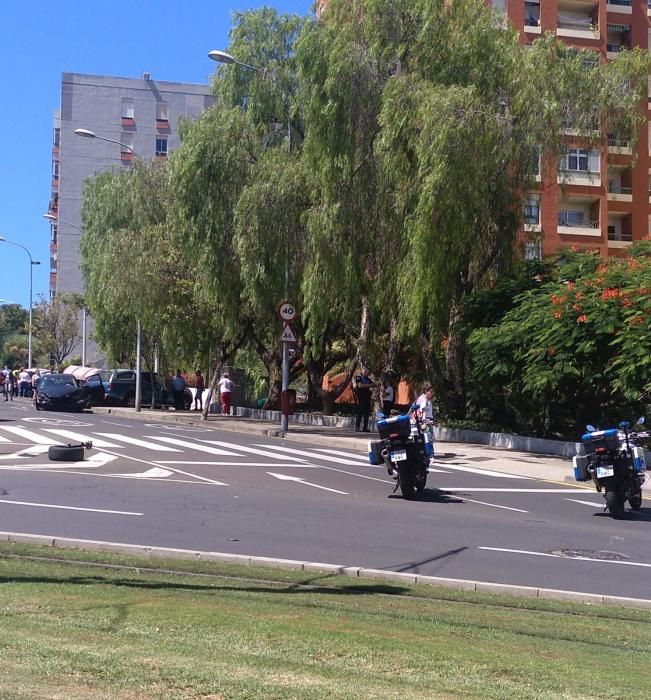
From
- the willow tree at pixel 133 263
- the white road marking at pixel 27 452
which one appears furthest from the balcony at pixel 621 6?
the white road marking at pixel 27 452

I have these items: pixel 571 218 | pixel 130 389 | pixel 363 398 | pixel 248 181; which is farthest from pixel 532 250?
pixel 571 218

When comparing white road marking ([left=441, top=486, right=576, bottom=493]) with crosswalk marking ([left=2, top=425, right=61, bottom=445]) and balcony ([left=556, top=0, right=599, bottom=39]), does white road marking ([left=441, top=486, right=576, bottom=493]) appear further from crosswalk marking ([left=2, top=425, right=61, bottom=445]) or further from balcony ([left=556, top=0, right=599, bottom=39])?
balcony ([left=556, top=0, right=599, bottom=39])

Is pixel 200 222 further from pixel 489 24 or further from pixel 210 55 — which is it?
pixel 489 24

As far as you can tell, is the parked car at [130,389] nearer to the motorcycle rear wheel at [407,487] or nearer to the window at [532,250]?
the window at [532,250]

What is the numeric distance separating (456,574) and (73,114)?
72.5 m

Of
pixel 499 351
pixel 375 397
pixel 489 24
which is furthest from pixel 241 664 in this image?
pixel 375 397

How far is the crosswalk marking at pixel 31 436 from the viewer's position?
75.7ft

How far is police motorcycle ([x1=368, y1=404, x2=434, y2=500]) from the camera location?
15.8 metres

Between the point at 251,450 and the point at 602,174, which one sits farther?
the point at 602,174

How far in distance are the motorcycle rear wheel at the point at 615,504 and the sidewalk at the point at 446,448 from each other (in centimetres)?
458

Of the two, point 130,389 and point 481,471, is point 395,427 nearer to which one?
point 481,471

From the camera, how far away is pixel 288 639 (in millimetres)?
5980

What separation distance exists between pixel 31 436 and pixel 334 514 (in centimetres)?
1343

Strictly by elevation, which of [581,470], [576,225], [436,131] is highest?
[576,225]
